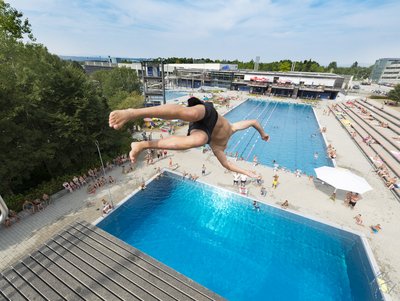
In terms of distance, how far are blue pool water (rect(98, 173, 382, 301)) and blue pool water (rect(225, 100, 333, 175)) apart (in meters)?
9.22

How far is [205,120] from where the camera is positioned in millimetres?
4176

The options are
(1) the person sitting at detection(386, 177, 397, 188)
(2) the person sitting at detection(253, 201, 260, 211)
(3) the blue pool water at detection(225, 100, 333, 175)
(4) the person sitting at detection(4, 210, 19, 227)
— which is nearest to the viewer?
(4) the person sitting at detection(4, 210, 19, 227)

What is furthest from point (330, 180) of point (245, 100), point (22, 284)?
point (245, 100)

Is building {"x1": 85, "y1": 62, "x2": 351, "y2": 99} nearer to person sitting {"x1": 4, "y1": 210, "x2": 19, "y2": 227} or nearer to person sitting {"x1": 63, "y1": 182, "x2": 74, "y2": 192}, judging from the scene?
person sitting {"x1": 63, "y1": 182, "x2": 74, "y2": 192}

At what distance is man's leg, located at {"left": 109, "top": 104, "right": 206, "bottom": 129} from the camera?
122 inches

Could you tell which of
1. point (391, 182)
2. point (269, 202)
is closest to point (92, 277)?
point (269, 202)

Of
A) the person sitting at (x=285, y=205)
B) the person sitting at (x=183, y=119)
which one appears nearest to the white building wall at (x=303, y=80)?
the person sitting at (x=285, y=205)

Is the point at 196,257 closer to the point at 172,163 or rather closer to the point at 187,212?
the point at 187,212

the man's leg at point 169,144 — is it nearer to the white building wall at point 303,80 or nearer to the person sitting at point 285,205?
the person sitting at point 285,205

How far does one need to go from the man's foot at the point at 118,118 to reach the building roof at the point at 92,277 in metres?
5.01

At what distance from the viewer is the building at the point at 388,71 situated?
101875 millimetres

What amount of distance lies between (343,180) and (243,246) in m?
9.48

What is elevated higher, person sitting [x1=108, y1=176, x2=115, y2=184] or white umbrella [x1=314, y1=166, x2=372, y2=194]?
white umbrella [x1=314, y1=166, x2=372, y2=194]

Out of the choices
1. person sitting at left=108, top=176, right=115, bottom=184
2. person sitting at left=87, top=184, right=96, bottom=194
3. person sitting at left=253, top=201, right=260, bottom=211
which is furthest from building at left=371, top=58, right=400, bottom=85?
person sitting at left=87, top=184, right=96, bottom=194
